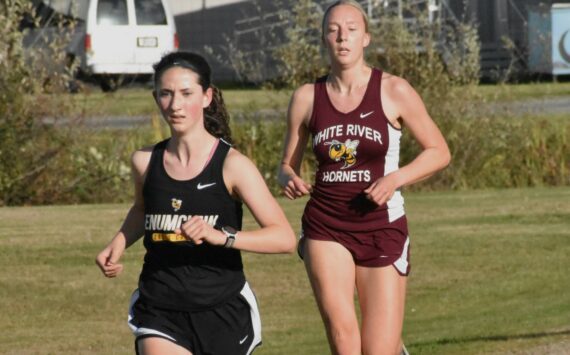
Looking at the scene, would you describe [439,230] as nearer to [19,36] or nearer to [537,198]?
[537,198]

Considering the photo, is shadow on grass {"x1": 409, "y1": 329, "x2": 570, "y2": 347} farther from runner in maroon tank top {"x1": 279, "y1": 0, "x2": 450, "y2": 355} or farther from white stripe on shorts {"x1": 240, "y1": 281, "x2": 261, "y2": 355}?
white stripe on shorts {"x1": 240, "y1": 281, "x2": 261, "y2": 355}

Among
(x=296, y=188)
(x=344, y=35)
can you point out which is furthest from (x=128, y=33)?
(x=296, y=188)

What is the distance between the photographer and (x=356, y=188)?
266 inches

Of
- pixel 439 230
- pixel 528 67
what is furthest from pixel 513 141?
Answer: pixel 528 67

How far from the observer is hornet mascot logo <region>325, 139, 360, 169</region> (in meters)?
6.71

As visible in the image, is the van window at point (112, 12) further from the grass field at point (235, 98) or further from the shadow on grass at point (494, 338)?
the shadow on grass at point (494, 338)

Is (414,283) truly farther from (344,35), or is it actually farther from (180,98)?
(180,98)

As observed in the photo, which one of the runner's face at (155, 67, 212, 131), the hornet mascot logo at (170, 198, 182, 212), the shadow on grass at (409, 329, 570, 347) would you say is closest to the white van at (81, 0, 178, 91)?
the shadow on grass at (409, 329, 570, 347)

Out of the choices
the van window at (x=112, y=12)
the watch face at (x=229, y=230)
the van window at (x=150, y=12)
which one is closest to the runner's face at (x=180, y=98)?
the watch face at (x=229, y=230)

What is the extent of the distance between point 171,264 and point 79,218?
10.2 metres

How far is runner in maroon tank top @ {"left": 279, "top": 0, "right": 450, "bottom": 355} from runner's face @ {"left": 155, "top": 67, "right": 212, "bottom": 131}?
4.09 ft

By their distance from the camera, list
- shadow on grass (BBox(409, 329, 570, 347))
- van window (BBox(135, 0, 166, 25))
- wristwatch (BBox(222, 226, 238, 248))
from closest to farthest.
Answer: wristwatch (BBox(222, 226, 238, 248)) → shadow on grass (BBox(409, 329, 570, 347)) → van window (BBox(135, 0, 166, 25))

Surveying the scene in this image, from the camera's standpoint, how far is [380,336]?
22.5 feet

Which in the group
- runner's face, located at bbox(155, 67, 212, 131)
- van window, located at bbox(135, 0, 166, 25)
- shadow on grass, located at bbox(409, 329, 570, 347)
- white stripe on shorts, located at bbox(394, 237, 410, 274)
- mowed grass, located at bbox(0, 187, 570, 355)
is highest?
runner's face, located at bbox(155, 67, 212, 131)
